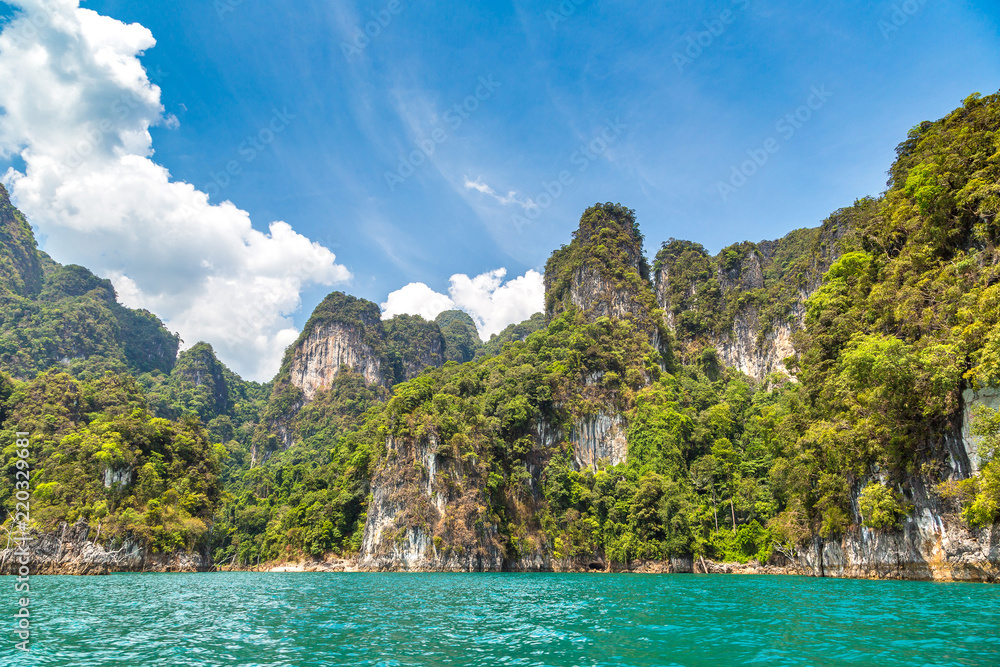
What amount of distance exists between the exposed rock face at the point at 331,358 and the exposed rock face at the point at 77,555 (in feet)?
229

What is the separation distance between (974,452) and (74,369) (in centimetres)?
12272

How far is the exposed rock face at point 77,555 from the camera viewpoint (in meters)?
41.1

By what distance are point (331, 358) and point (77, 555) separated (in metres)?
75.9

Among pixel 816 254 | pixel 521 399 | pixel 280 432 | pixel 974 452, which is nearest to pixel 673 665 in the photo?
pixel 974 452

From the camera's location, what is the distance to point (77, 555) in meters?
42.9

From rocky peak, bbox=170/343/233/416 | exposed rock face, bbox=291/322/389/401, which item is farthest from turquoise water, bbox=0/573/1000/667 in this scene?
rocky peak, bbox=170/343/233/416

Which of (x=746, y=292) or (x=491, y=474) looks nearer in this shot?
(x=491, y=474)

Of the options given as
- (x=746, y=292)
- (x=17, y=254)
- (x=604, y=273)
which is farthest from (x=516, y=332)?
(x=17, y=254)

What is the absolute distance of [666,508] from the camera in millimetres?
46969

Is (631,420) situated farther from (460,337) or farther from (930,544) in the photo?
(460,337)

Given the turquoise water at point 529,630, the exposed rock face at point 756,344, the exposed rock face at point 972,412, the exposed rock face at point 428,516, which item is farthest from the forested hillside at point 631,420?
the turquoise water at point 529,630

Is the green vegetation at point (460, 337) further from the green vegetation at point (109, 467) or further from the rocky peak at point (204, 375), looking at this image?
the green vegetation at point (109, 467)

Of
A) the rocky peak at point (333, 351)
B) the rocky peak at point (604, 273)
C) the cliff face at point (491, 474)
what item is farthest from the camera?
the rocky peak at point (333, 351)

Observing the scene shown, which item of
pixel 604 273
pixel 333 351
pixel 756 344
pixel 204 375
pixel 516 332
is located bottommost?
pixel 756 344
